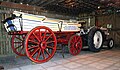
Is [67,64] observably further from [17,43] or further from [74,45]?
[17,43]

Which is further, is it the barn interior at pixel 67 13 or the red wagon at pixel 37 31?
the barn interior at pixel 67 13

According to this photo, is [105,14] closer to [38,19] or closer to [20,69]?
[38,19]

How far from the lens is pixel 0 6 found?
5574 mm

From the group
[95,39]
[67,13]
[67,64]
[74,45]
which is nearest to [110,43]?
[95,39]

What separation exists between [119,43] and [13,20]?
701 centimetres

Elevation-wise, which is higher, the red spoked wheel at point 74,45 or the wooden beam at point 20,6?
the wooden beam at point 20,6

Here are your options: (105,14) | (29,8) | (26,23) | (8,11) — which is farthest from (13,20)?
(105,14)

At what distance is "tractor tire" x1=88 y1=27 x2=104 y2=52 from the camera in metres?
6.02

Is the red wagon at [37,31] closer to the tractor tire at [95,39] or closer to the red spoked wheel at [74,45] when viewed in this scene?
the red spoked wheel at [74,45]

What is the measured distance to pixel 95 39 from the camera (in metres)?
6.81

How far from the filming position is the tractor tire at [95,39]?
602cm

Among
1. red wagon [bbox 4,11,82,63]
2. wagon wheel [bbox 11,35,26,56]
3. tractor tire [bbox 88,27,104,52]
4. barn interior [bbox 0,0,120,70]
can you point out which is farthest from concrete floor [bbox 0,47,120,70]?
tractor tire [bbox 88,27,104,52]

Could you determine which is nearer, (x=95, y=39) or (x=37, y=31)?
(x=37, y=31)

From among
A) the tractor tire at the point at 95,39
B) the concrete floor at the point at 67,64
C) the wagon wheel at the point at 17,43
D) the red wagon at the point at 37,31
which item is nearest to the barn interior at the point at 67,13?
the concrete floor at the point at 67,64
